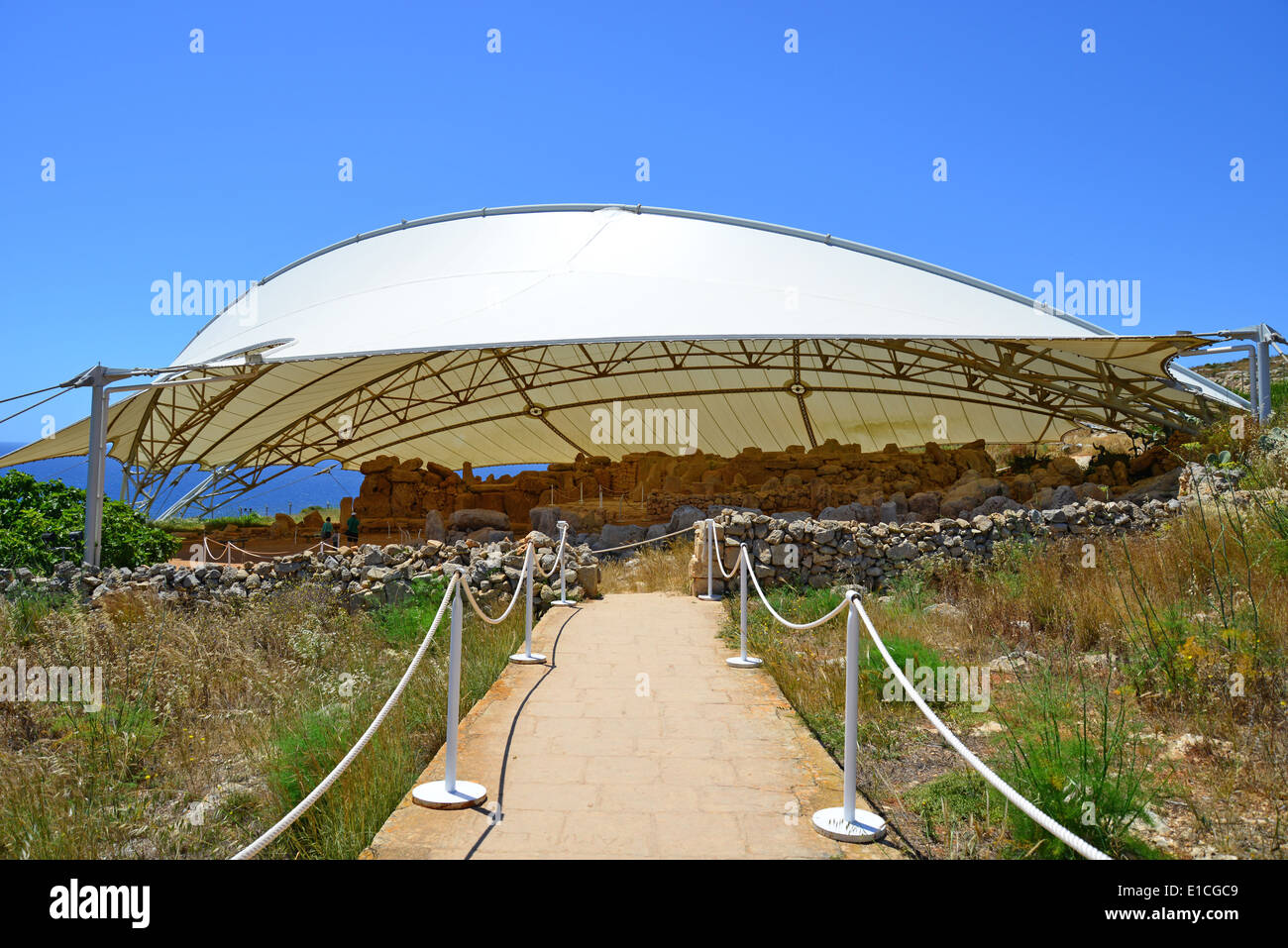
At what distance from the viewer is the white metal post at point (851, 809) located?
14.5ft

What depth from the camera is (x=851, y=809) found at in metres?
4.54

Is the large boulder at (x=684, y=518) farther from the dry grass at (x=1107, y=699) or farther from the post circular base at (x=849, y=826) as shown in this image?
the post circular base at (x=849, y=826)

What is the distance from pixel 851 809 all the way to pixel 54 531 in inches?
621

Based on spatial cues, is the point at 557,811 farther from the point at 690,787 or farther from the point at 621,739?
the point at 621,739

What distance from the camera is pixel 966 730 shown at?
20.1 ft

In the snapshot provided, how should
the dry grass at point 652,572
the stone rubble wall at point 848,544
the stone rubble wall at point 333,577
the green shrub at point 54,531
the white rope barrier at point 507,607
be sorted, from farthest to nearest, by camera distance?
the green shrub at point 54,531
the dry grass at point 652,572
the stone rubble wall at point 848,544
the stone rubble wall at point 333,577
the white rope barrier at point 507,607

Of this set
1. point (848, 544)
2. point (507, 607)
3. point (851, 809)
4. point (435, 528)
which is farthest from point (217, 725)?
point (435, 528)

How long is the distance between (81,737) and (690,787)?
519 cm

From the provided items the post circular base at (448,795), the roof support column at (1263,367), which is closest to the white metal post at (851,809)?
the post circular base at (448,795)

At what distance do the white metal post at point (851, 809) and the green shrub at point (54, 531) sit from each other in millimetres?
14348

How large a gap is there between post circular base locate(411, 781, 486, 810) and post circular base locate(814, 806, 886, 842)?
198 cm

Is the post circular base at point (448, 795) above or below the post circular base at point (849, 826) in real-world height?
above

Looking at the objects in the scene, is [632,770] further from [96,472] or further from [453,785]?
[96,472]
